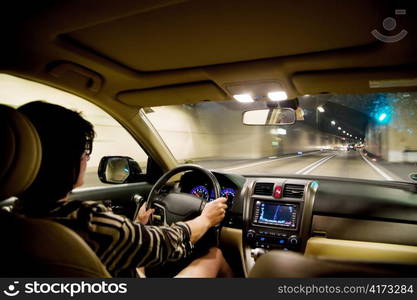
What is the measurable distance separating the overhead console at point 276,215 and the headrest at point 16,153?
221 centimetres

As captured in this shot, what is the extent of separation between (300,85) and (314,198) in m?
1.10

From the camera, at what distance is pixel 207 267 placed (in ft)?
8.73

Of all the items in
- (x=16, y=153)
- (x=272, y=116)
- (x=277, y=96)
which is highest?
(x=277, y=96)

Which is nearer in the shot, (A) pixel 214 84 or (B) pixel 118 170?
(A) pixel 214 84

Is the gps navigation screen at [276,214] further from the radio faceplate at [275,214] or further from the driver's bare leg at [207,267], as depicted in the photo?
the driver's bare leg at [207,267]

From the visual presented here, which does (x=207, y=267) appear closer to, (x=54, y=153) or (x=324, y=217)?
(x=324, y=217)

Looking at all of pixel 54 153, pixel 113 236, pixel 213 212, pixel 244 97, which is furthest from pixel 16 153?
pixel 244 97

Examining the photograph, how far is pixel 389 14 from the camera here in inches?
80.4

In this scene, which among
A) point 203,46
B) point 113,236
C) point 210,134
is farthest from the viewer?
point 210,134

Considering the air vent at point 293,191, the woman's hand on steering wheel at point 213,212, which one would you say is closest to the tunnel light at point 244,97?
the air vent at point 293,191

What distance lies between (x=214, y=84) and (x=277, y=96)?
70 cm

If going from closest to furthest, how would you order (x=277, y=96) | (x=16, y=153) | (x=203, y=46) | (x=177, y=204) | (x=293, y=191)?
(x=16, y=153), (x=203, y=46), (x=177, y=204), (x=293, y=191), (x=277, y=96)

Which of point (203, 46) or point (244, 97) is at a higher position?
point (203, 46)

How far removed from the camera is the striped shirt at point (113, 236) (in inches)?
55.2
